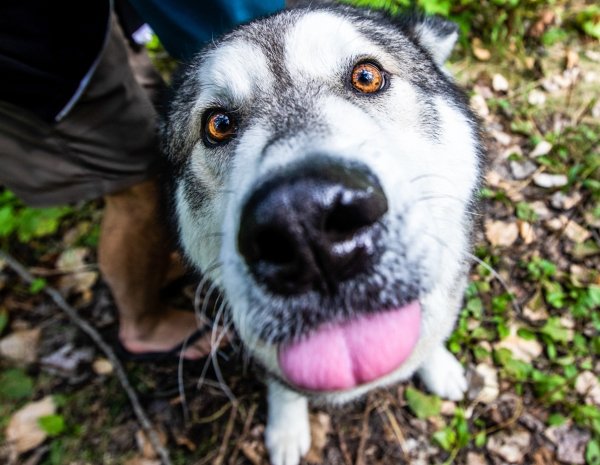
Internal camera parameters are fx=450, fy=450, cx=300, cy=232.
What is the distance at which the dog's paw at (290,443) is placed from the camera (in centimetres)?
295

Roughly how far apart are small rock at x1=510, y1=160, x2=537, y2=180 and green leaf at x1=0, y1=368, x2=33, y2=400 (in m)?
4.28

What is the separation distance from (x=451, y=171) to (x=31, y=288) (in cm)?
360

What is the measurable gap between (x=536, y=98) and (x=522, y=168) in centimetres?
80

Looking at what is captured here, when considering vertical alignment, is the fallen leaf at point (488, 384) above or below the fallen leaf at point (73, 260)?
below

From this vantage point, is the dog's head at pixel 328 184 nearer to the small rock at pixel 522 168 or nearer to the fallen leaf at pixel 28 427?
the small rock at pixel 522 168

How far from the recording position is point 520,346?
318cm

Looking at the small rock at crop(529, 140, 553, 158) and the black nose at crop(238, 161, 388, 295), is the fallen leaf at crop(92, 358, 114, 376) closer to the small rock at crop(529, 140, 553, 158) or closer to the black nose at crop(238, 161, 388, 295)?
the black nose at crop(238, 161, 388, 295)

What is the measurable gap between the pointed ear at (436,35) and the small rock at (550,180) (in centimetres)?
171

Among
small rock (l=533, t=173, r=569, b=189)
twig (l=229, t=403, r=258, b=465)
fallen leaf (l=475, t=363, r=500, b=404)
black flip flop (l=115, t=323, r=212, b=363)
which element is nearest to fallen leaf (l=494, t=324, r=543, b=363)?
fallen leaf (l=475, t=363, r=500, b=404)

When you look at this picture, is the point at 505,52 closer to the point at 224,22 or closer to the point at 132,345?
the point at 224,22

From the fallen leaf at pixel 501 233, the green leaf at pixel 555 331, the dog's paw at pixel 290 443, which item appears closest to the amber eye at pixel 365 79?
the fallen leaf at pixel 501 233

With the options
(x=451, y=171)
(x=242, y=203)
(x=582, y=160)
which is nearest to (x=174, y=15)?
(x=242, y=203)

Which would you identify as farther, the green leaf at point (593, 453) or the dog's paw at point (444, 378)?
the dog's paw at point (444, 378)

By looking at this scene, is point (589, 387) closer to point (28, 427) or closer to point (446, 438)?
point (446, 438)
